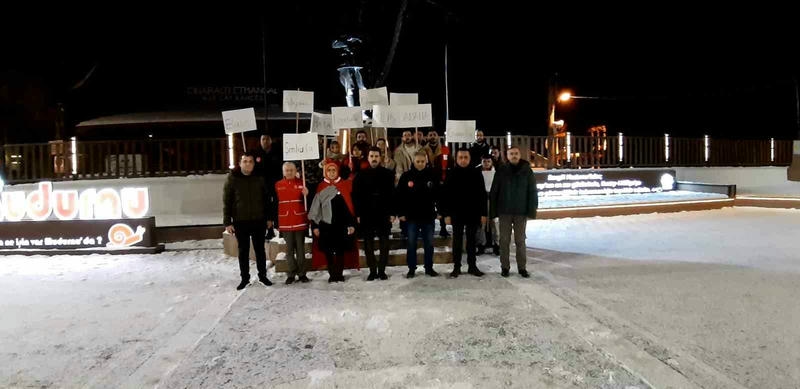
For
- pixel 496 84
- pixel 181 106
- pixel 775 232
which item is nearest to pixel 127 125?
pixel 181 106

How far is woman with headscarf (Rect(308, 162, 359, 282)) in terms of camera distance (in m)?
6.80

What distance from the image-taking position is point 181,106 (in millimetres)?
19750

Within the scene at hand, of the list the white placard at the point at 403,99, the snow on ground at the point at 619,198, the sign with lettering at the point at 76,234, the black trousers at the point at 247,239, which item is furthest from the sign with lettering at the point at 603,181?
the sign with lettering at the point at 76,234

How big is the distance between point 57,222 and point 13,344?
5539mm

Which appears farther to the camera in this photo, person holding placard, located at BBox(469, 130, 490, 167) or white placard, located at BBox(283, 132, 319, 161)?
person holding placard, located at BBox(469, 130, 490, 167)

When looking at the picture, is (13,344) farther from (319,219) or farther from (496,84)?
(496,84)

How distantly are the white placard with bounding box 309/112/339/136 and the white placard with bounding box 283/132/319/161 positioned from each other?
984 millimetres

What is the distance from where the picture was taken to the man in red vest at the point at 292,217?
6.85 meters

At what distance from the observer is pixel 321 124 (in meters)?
8.85

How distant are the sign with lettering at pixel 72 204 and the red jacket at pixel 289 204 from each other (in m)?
4.34

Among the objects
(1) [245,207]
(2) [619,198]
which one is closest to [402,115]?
(1) [245,207]

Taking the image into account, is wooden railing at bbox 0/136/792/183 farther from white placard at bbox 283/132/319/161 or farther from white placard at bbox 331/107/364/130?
white placard at bbox 283/132/319/161

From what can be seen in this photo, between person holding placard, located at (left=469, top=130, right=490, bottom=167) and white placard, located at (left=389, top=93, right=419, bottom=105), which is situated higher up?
white placard, located at (left=389, top=93, right=419, bottom=105)

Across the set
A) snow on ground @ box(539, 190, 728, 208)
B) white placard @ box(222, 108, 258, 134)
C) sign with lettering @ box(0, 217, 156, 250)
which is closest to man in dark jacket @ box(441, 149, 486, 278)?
white placard @ box(222, 108, 258, 134)
